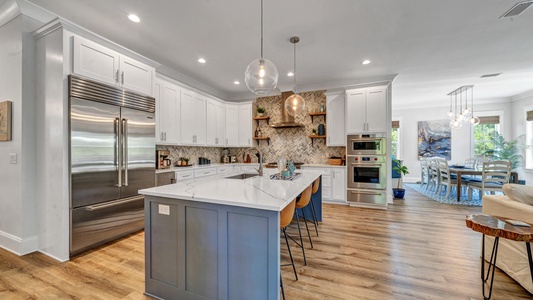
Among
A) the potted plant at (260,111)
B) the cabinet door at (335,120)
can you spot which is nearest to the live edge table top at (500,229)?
the cabinet door at (335,120)

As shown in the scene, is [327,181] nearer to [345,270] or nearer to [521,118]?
[345,270]

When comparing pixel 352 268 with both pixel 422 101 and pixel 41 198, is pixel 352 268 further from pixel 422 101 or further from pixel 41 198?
pixel 422 101

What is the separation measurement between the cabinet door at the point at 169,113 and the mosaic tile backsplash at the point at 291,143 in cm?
92

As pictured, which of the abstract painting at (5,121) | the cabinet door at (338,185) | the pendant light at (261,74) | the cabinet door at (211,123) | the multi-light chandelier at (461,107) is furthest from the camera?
the multi-light chandelier at (461,107)

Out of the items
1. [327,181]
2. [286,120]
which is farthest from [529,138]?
[286,120]

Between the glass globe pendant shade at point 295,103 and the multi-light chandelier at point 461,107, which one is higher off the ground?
the multi-light chandelier at point 461,107

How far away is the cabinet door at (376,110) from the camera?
14.8 ft

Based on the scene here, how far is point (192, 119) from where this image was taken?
4.55 metres

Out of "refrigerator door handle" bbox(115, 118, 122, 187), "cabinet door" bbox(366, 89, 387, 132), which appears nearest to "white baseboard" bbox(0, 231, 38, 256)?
"refrigerator door handle" bbox(115, 118, 122, 187)

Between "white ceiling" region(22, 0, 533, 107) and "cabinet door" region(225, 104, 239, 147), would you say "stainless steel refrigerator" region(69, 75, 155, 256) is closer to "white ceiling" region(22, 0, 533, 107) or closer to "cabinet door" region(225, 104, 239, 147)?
"white ceiling" region(22, 0, 533, 107)

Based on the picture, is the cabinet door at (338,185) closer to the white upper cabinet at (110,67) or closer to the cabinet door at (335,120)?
the cabinet door at (335,120)

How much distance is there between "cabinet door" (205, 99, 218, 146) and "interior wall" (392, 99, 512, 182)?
6817 millimetres

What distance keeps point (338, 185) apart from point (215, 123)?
3285 millimetres

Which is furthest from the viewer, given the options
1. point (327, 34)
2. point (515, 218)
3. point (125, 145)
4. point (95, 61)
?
point (327, 34)
